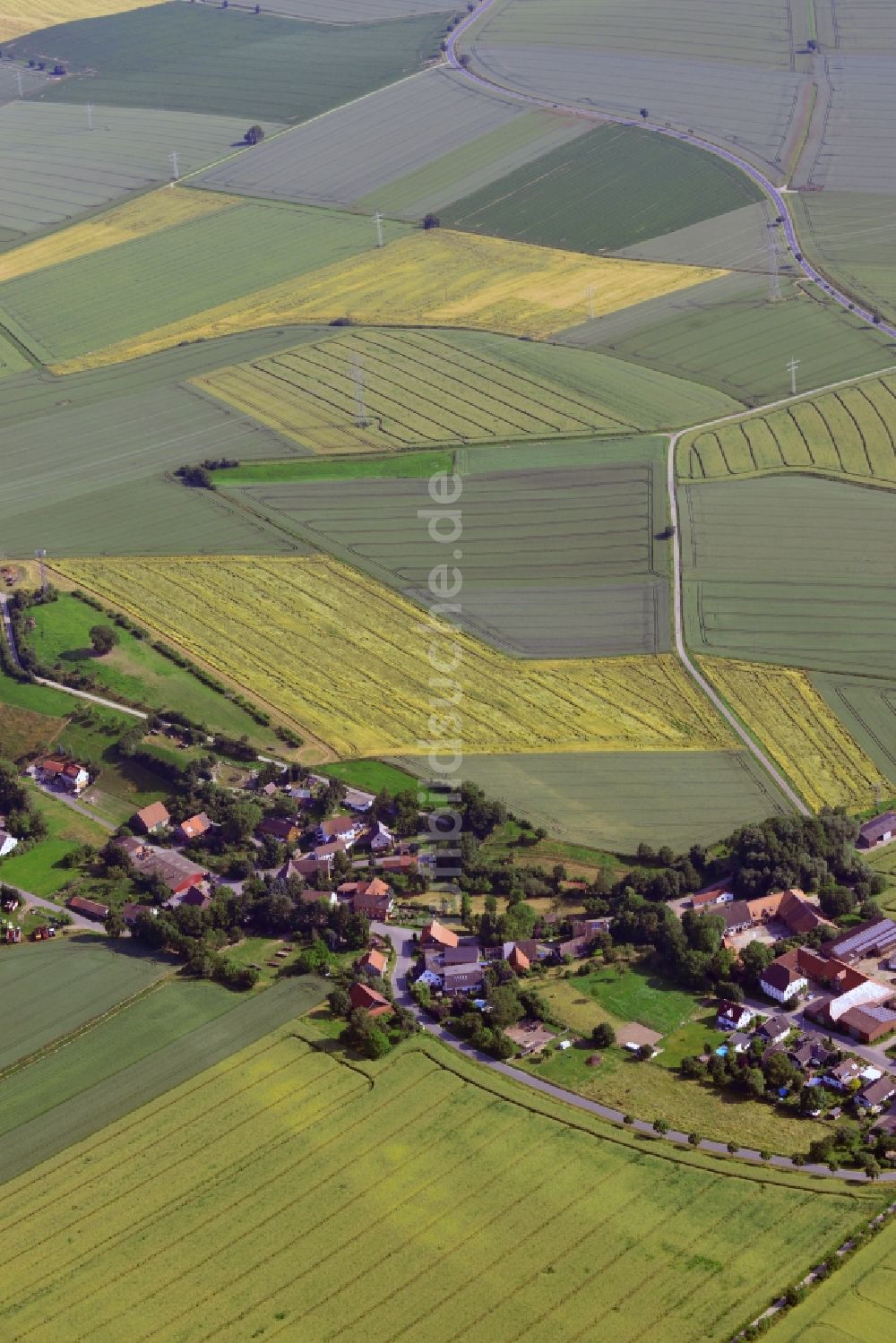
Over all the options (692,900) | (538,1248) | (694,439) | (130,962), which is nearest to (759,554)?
(694,439)

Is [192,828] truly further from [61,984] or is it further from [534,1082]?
[534,1082]

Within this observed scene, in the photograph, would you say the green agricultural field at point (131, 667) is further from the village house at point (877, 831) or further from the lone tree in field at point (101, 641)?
the village house at point (877, 831)

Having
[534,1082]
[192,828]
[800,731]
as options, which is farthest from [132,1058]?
[800,731]

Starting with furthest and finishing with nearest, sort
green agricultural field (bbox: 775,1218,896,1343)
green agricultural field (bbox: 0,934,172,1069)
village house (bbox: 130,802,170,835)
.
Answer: village house (bbox: 130,802,170,835), green agricultural field (bbox: 0,934,172,1069), green agricultural field (bbox: 775,1218,896,1343)

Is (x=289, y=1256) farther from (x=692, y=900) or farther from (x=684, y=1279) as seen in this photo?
(x=692, y=900)

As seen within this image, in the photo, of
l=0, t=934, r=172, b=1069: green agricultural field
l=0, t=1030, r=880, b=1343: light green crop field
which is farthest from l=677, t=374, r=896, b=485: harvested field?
l=0, t=1030, r=880, b=1343: light green crop field

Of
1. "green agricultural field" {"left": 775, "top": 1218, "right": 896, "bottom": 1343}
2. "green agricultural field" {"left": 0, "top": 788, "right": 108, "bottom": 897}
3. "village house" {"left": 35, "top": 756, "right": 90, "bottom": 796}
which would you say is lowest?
"green agricultural field" {"left": 0, "top": 788, "right": 108, "bottom": 897}

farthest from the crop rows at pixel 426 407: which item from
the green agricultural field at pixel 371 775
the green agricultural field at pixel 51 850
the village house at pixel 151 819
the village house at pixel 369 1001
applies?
the village house at pixel 369 1001

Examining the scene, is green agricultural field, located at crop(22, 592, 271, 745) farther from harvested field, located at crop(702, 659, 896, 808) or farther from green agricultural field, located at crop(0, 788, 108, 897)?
harvested field, located at crop(702, 659, 896, 808)
